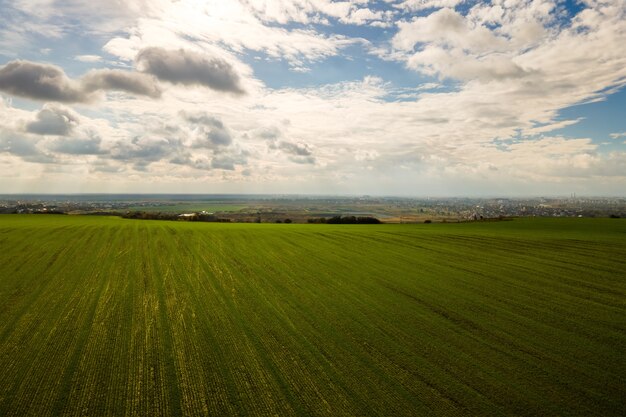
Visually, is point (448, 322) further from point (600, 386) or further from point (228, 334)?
point (228, 334)

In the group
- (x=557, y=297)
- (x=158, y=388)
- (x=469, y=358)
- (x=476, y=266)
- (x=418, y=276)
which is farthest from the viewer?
(x=476, y=266)

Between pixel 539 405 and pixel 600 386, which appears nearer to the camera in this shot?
pixel 539 405

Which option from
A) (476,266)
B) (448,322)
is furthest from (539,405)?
(476,266)

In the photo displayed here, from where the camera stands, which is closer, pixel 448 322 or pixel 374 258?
pixel 448 322

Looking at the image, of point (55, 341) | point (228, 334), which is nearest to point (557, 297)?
point (228, 334)

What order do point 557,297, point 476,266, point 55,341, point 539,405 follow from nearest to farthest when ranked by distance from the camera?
1. point 539,405
2. point 55,341
3. point 557,297
4. point 476,266

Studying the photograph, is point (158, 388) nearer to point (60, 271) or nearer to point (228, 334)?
point (228, 334)
